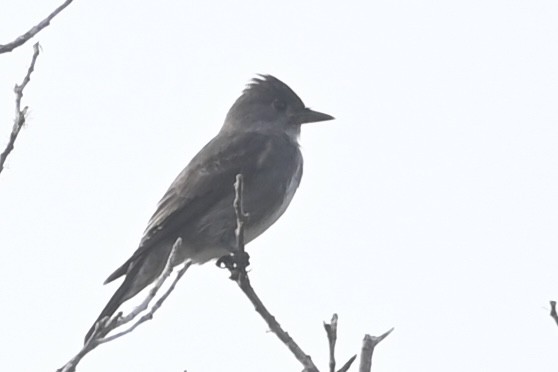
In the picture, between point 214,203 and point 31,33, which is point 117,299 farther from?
point 31,33

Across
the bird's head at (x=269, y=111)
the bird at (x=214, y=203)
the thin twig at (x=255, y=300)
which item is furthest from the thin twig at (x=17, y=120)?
the bird's head at (x=269, y=111)

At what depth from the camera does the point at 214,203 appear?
30.0 ft

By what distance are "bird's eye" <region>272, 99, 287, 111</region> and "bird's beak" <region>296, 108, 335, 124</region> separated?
160 mm

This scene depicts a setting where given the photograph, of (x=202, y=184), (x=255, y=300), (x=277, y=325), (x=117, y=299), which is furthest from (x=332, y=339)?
(x=202, y=184)

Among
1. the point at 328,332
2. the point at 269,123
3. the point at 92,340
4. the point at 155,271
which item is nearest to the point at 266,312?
the point at 328,332

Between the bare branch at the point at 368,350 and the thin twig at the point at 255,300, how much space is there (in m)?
0.36

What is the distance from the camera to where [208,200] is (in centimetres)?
914

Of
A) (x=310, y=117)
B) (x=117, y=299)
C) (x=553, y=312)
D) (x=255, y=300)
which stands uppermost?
(x=310, y=117)

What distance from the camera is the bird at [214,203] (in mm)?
8930

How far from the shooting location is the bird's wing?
903 cm

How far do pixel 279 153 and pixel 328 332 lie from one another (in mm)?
4010

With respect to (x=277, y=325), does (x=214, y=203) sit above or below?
above

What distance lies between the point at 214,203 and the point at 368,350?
152 inches

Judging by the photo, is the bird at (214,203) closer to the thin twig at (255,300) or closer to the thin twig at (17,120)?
the thin twig at (255,300)
